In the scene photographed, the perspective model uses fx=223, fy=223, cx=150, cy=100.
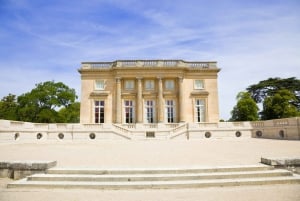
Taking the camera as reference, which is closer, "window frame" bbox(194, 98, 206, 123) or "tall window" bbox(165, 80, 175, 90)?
"window frame" bbox(194, 98, 206, 123)

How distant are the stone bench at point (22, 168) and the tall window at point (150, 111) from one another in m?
22.1

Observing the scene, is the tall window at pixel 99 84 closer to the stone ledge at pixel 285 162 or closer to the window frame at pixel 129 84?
the window frame at pixel 129 84

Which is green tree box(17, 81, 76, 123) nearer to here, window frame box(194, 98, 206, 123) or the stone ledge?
window frame box(194, 98, 206, 123)

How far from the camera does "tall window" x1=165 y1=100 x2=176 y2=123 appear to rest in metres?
28.9

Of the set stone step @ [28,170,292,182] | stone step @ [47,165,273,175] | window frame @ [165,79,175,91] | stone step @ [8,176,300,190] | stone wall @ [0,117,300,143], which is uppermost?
window frame @ [165,79,175,91]

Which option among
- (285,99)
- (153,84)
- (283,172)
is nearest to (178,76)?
(153,84)

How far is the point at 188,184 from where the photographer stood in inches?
224

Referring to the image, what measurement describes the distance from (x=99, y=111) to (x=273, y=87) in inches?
1347

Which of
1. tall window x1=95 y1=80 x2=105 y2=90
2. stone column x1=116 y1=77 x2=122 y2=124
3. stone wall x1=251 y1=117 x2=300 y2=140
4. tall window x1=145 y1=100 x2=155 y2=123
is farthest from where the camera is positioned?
tall window x1=145 y1=100 x2=155 y2=123

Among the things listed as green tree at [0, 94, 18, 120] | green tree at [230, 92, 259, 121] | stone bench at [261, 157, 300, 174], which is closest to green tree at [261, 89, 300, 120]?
green tree at [230, 92, 259, 121]

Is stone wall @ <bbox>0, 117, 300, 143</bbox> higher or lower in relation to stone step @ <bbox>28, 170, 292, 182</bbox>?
higher

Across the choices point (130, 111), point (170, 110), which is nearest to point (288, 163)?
point (170, 110)

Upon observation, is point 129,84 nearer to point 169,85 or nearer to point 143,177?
point 169,85

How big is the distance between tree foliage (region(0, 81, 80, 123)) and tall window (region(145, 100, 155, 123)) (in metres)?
18.1
